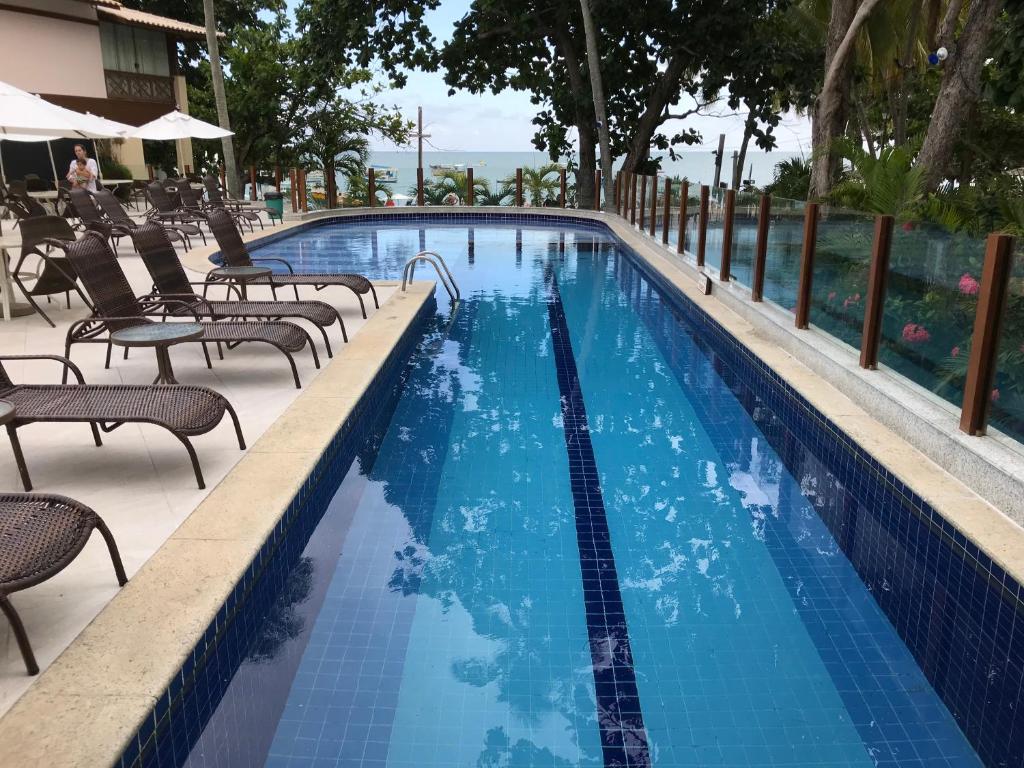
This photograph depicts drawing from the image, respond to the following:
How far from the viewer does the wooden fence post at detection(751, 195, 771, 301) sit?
8.42 m

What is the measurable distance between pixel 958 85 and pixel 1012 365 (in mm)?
7194

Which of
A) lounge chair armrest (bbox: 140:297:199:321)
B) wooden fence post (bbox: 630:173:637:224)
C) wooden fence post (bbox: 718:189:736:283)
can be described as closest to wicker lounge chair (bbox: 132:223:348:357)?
lounge chair armrest (bbox: 140:297:199:321)

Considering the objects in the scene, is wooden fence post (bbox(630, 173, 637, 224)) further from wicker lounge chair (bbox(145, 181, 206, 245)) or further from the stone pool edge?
the stone pool edge

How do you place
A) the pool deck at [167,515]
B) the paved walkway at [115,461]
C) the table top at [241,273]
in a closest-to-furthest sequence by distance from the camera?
the pool deck at [167,515], the paved walkway at [115,461], the table top at [241,273]

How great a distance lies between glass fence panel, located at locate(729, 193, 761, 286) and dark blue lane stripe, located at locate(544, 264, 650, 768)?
11.4 ft

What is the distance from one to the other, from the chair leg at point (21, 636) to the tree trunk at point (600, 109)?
18.6 m

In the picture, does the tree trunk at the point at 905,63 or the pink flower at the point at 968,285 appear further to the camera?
the tree trunk at the point at 905,63

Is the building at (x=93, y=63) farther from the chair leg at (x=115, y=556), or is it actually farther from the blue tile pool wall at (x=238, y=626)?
the chair leg at (x=115, y=556)

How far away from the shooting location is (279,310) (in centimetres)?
665

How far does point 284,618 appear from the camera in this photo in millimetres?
3627

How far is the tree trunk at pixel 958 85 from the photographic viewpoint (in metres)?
9.95

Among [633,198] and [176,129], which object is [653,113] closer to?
[633,198]

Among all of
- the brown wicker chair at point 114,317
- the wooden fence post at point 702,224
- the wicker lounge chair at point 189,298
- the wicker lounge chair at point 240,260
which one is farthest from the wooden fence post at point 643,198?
the brown wicker chair at point 114,317

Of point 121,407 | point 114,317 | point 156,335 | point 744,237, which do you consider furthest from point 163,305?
point 744,237
